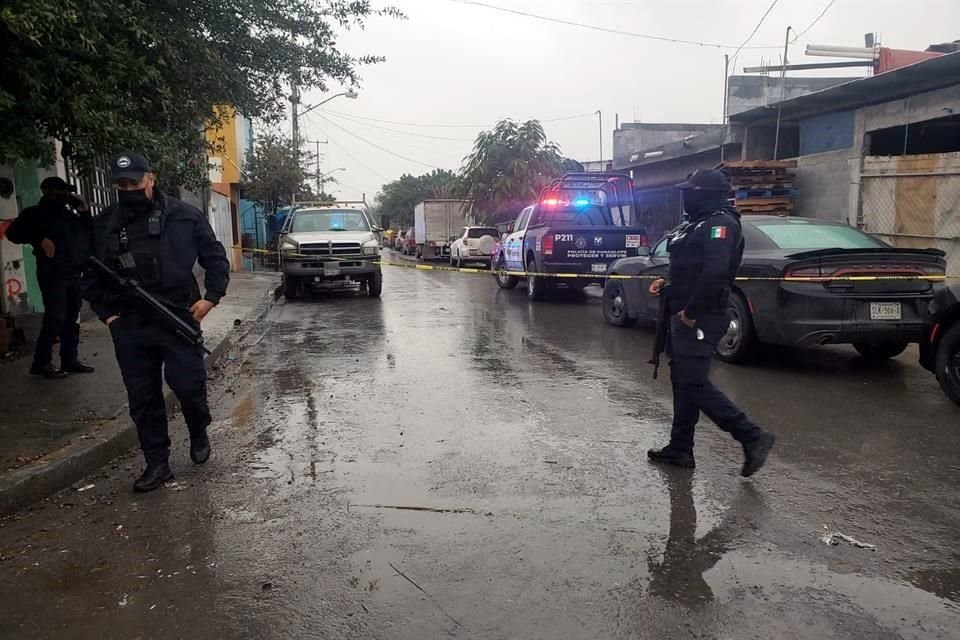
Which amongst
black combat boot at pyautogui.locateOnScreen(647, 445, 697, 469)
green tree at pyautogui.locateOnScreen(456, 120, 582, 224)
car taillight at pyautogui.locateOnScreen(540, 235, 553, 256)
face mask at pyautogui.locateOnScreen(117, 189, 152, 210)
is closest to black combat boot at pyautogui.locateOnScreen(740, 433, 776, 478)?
black combat boot at pyautogui.locateOnScreen(647, 445, 697, 469)

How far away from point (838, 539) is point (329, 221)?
12.9 m

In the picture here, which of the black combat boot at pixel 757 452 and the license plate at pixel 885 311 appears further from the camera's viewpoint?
the license plate at pixel 885 311

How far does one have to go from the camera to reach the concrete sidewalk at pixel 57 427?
4.13 m

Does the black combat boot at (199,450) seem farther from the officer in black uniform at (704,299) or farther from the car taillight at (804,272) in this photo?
the car taillight at (804,272)

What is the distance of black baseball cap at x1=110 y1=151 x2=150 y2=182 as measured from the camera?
403cm

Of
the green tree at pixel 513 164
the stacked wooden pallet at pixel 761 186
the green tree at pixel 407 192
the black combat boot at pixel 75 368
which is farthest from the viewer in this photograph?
the green tree at pixel 407 192

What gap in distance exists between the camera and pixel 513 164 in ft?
88.6

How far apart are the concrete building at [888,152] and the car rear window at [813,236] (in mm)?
5719

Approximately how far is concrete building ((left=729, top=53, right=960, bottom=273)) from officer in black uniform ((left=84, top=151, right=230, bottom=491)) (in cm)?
1169

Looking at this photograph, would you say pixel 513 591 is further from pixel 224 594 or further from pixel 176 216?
pixel 176 216

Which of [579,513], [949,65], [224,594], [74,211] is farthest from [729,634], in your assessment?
[949,65]

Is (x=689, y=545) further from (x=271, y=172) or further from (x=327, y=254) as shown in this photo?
(x=271, y=172)

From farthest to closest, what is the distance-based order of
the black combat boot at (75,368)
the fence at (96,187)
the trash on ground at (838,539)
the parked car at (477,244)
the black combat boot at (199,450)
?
1. the parked car at (477,244)
2. the fence at (96,187)
3. the black combat boot at (75,368)
4. the black combat boot at (199,450)
5. the trash on ground at (838,539)

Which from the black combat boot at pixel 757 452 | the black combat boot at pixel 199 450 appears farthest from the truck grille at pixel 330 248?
the black combat boot at pixel 757 452
